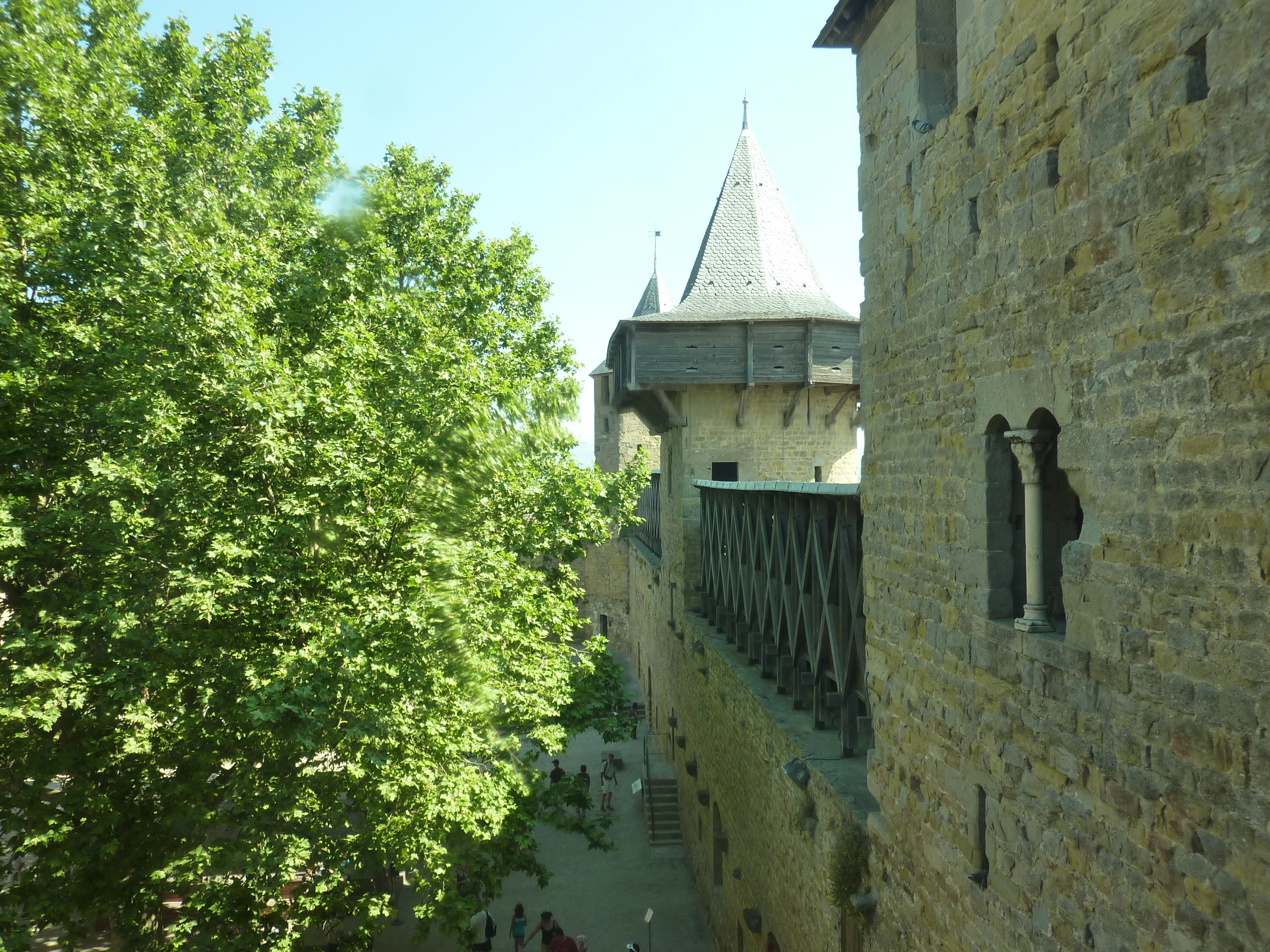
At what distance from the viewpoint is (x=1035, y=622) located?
12.0 feet

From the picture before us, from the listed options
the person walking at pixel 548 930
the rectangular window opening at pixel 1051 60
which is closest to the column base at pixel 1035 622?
the rectangular window opening at pixel 1051 60

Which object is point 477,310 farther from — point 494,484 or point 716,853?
point 716,853

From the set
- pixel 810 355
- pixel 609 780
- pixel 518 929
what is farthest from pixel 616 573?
pixel 518 929

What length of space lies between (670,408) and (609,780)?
814 cm

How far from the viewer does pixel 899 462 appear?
16.3 ft

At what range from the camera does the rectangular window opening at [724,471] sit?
15312 mm

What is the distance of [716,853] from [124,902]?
278 inches

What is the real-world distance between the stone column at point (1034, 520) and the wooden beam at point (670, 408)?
11.5 metres

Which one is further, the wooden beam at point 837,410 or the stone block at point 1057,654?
the wooden beam at point 837,410

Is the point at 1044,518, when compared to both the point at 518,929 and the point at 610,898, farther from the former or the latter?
the point at 610,898

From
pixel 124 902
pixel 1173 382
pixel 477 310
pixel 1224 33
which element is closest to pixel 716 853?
pixel 124 902

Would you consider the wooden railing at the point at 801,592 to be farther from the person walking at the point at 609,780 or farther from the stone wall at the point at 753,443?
the person walking at the point at 609,780

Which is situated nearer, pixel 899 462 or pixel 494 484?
pixel 899 462

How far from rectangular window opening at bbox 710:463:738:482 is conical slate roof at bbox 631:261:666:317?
57.7 ft
